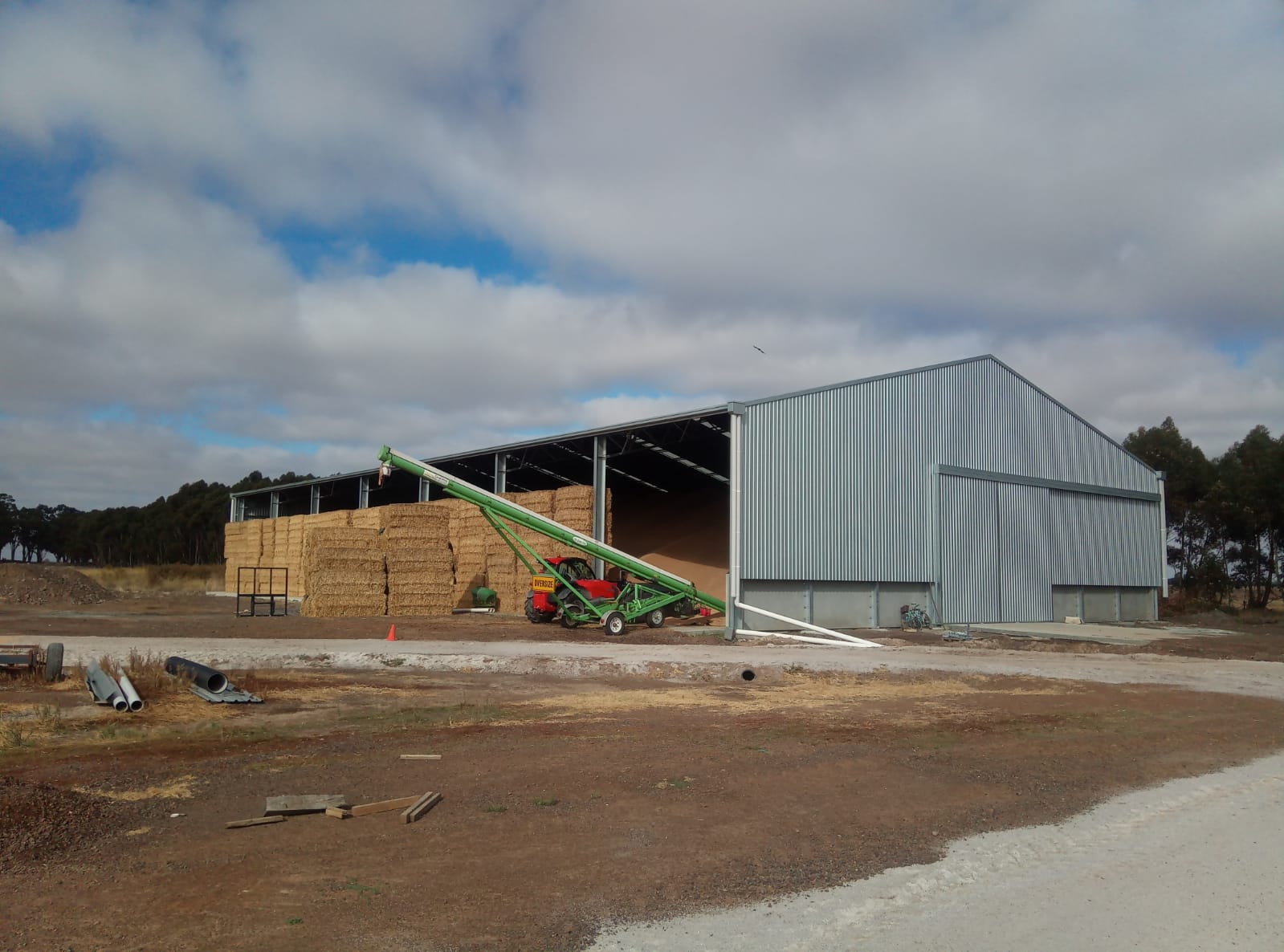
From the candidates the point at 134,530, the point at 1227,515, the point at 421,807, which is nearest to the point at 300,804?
the point at 421,807

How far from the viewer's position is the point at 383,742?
34.3 ft

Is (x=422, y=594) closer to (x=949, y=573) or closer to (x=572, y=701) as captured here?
(x=949, y=573)

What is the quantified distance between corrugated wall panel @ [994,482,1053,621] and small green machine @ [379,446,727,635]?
10.8 metres

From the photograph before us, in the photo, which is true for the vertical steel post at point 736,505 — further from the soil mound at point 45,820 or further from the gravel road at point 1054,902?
the soil mound at point 45,820

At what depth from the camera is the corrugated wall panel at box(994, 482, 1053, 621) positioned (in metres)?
33.1

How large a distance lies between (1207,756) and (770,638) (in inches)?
602

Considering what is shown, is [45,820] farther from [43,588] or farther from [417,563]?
[43,588]

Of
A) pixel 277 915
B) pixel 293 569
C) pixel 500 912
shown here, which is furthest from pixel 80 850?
pixel 293 569

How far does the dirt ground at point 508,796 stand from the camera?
5465 mm

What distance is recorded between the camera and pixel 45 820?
6.86 m

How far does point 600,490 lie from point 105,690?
70.0 ft

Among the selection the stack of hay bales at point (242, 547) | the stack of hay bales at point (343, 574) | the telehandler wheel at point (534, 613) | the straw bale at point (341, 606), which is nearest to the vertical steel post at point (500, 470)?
the stack of hay bales at point (343, 574)

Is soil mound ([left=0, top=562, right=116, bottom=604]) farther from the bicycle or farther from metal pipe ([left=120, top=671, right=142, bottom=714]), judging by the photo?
the bicycle

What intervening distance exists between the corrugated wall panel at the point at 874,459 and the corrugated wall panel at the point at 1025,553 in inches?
40.4
